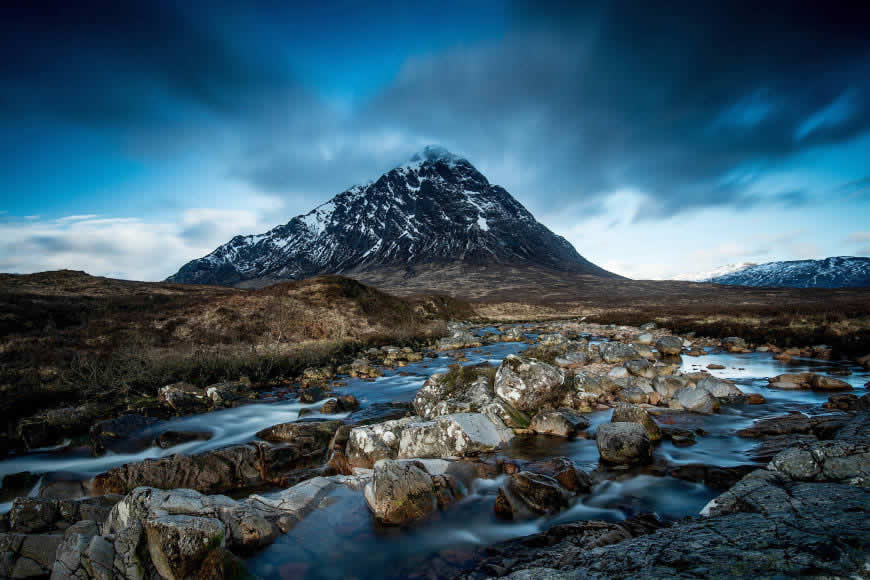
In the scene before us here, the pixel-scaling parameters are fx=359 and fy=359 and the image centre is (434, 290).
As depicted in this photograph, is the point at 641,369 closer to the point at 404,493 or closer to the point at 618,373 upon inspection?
the point at 618,373

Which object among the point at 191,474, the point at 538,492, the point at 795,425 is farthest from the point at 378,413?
the point at 795,425

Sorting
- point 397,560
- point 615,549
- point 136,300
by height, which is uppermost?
point 136,300

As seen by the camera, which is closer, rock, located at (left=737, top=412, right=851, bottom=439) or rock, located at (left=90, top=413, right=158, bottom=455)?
rock, located at (left=737, top=412, right=851, bottom=439)

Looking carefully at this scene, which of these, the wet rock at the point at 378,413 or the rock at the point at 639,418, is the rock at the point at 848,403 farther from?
the wet rock at the point at 378,413

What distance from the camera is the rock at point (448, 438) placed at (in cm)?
853

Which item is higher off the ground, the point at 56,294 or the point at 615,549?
the point at 56,294

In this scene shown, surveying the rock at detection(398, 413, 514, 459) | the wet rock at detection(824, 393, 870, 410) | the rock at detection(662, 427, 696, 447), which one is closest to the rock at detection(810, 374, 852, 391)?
the wet rock at detection(824, 393, 870, 410)

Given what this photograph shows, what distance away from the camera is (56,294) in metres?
29.1

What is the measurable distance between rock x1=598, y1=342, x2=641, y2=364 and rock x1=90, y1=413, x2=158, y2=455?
1929 centimetres

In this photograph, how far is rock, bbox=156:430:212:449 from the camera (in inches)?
412

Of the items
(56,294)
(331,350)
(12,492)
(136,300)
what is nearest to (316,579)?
(12,492)

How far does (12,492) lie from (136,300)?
26.8m

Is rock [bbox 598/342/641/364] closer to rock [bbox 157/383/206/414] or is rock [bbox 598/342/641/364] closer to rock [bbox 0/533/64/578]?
rock [bbox 157/383/206/414]

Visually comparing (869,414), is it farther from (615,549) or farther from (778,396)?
(615,549)
